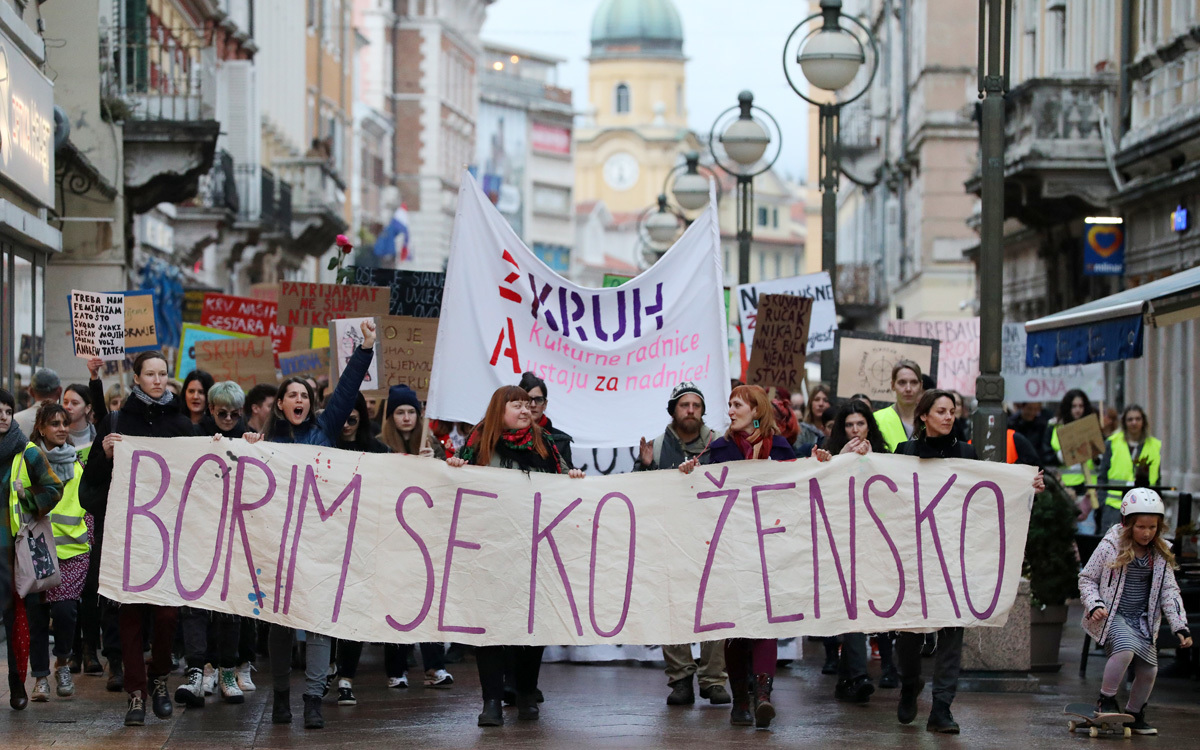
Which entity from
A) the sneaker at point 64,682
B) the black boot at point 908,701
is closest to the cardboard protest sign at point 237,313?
the sneaker at point 64,682

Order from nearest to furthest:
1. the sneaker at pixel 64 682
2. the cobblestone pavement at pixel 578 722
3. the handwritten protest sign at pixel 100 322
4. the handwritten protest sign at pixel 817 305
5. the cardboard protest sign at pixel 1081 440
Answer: the cobblestone pavement at pixel 578 722 → the sneaker at pixel 64 682 → the handwritten protest sign at pixel 100 322 → the cardboard protest sign at pixel 1081 440 → the handwritten protest sign at pixel 817 305

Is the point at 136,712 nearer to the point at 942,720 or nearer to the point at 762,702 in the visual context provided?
the point at 762,702

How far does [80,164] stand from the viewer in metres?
21.7

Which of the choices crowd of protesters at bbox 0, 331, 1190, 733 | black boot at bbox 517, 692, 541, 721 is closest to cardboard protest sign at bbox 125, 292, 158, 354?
crowd of protesters at bbox 0, 331, 1190, 733

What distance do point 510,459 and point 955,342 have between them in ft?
36.8

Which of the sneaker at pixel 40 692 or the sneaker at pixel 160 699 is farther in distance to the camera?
the sneaker at pixel 40 692

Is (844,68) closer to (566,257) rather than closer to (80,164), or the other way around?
(80,164)

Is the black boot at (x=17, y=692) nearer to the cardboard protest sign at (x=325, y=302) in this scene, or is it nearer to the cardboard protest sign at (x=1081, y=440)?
the cardboard protest sign at (x=325, y=302)

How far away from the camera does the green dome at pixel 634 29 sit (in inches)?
6447

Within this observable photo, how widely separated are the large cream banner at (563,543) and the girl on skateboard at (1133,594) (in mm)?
451

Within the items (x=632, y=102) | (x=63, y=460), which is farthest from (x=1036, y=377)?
(x=632, y=102)

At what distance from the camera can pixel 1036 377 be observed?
21766 mm

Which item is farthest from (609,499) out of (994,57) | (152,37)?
(152,37)

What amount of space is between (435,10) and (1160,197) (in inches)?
3456
